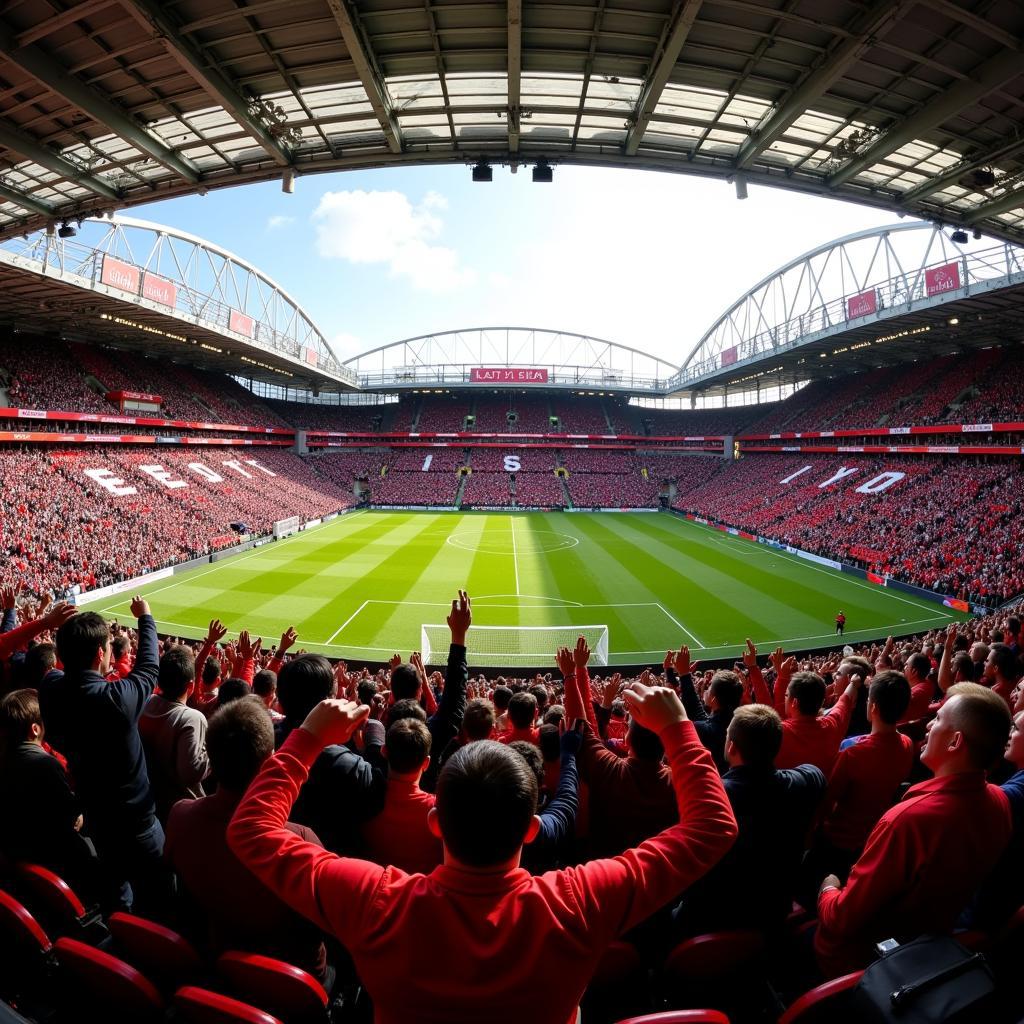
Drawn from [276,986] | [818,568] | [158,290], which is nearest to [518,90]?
[276,986]

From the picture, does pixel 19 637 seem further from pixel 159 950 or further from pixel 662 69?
pixel 662 69

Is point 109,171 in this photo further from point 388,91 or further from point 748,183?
point 748,183

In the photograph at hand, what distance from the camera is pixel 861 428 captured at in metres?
43.8

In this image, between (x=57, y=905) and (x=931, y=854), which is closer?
(x=931, y=854)

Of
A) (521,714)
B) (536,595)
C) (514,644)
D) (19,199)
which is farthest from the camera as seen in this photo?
(536,595)

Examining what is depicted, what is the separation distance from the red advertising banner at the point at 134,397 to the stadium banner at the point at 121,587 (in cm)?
A: 1988

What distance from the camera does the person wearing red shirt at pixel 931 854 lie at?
7.77ft

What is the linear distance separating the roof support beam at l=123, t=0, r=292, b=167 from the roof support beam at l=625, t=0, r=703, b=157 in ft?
18.3

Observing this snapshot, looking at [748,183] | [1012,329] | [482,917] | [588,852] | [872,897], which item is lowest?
[588,852]

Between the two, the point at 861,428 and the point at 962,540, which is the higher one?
the point at 861,428

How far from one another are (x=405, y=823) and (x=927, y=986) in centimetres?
221

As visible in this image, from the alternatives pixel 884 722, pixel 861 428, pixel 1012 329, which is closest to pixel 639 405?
pixel 861 428

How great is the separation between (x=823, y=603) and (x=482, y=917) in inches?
1095

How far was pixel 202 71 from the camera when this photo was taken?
7.11m
